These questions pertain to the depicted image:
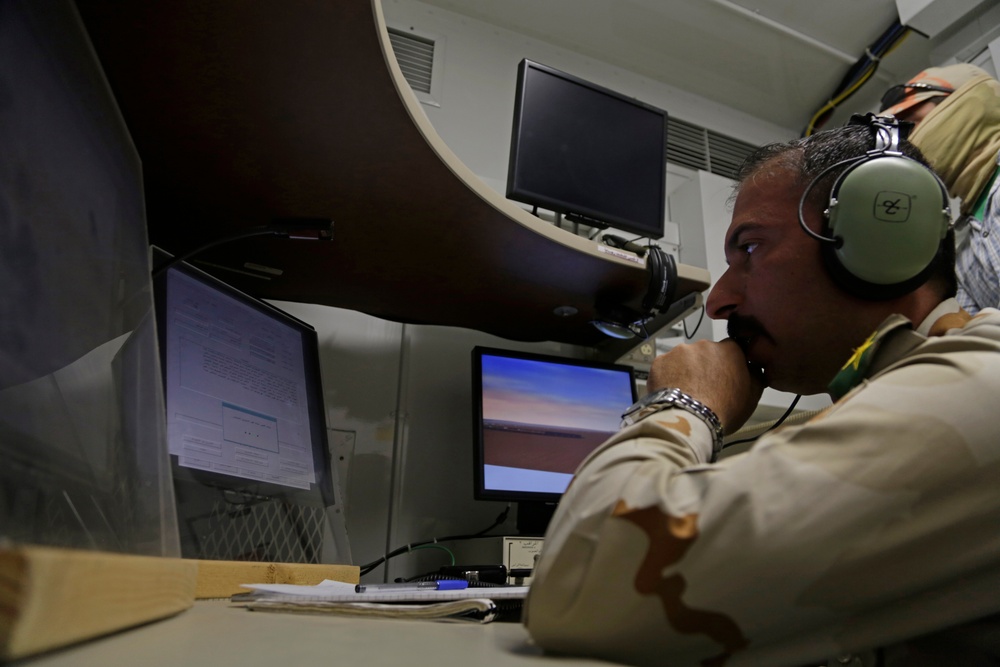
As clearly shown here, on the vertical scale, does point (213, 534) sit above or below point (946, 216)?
below

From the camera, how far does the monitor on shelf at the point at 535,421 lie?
1325mm

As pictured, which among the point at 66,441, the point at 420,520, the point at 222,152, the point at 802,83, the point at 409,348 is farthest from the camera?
the point at 802,83

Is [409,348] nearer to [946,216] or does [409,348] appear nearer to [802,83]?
[946,216]

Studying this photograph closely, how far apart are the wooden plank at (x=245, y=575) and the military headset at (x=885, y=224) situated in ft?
2.67

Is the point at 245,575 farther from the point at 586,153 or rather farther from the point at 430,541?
the point at 586,153

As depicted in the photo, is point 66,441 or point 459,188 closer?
point 66,441

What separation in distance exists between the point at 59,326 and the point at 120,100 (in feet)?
1.45

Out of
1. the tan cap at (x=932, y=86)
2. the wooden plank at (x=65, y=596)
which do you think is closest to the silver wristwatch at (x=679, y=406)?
the wooden plank at (x=65, y=596)

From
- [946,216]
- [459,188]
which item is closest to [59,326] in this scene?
[459,188]

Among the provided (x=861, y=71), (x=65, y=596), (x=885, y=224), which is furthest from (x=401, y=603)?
(x=861, y=71)

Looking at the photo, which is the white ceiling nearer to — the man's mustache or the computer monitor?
the computer monitor

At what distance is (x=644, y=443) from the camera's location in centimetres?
49

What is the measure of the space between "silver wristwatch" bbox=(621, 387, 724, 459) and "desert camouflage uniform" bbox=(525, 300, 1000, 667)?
0.14 metres

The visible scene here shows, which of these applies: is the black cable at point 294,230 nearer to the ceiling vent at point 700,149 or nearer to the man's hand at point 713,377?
the man's hand at point 713,377
